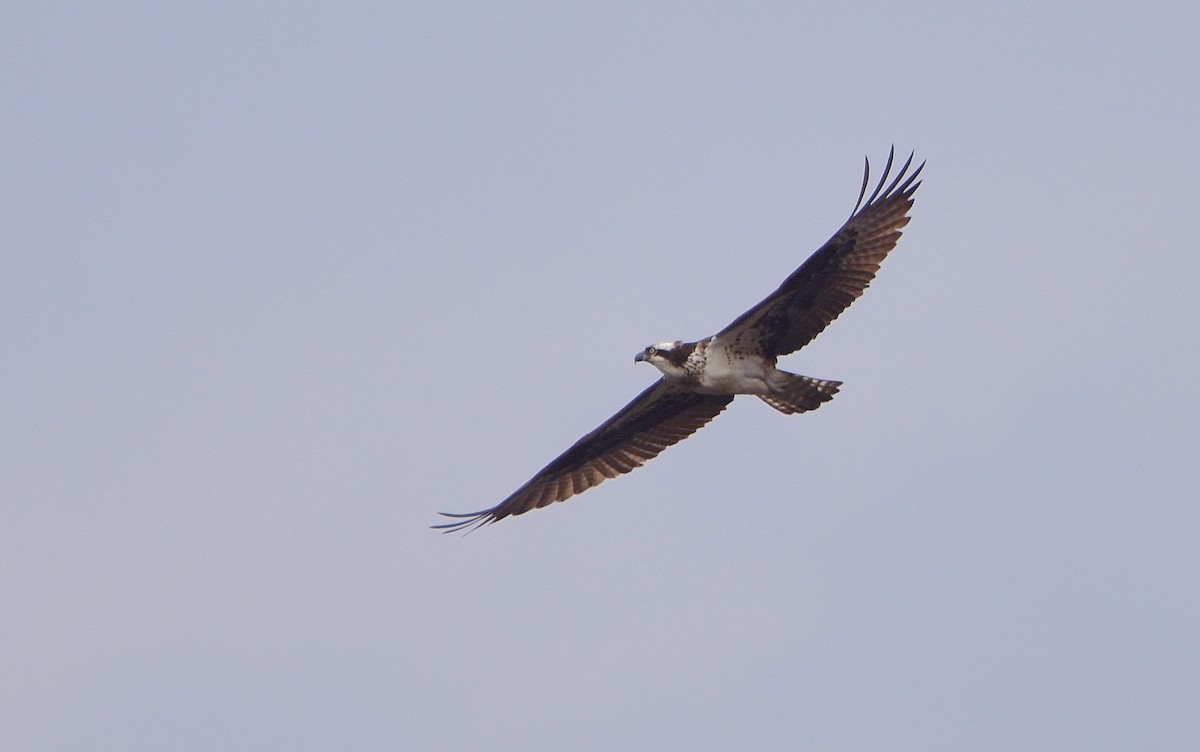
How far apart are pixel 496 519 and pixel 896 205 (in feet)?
16.4

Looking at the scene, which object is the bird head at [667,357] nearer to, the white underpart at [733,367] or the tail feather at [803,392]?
the white underpart at [733,367]

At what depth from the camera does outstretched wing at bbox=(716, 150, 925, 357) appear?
1647 centimetres

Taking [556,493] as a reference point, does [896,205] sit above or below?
above

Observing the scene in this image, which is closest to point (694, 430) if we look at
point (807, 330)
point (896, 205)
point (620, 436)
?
point (620, 436)

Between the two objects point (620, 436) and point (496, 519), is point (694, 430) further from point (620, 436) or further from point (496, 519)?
point (496, 519)

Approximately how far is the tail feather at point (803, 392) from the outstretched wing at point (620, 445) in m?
0.88

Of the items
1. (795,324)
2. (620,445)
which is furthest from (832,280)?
(620,445)

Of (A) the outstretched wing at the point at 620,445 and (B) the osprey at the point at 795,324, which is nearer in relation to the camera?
(B) the osprey at the point at 795,324

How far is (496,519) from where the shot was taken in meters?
18.4

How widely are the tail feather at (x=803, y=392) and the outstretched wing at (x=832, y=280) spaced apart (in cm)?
30

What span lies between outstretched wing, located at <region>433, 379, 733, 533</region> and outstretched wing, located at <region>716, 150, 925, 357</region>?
1141 millimetres

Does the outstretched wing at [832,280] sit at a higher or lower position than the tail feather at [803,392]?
higher

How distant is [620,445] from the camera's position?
60.2 ft

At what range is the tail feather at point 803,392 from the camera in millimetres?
16688
